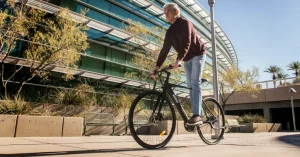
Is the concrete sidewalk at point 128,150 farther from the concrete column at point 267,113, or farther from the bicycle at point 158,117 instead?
the concrete column at point 267,113

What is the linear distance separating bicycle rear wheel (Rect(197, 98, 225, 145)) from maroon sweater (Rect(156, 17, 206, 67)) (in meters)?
0.99

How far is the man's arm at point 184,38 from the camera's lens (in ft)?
10.9

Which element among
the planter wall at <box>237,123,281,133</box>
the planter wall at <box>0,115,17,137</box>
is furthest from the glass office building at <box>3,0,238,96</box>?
the planter wall at <box>0,115,17,137</box>

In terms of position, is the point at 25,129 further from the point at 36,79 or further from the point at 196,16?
the point at 196,16

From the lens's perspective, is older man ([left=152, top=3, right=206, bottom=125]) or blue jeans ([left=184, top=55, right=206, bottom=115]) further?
blue jeans ([left=184, top=55, right=206, bottom=115])

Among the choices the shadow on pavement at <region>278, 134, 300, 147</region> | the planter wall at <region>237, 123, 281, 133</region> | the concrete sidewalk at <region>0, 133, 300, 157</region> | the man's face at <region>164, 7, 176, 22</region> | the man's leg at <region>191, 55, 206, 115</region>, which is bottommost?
the planter wall at <region>237, 123, 281, 133</region>

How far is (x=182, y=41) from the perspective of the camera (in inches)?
133

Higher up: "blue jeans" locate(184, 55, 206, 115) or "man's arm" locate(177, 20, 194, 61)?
"man's arm" locate(177, 20, 194, 61)

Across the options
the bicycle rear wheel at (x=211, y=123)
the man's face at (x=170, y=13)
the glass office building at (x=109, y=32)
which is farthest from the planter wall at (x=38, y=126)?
the glass office building at (x=109, y=32)

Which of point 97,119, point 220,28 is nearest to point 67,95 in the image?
point 97,119

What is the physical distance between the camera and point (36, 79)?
49.3 ft

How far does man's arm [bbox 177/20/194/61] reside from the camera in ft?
10.9

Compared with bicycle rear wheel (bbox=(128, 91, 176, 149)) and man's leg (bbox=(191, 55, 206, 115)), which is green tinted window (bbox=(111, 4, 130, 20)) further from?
bicycle rear wheel (bbox=(128, 91, 176, 149))

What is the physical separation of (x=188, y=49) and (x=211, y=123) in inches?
60.0
